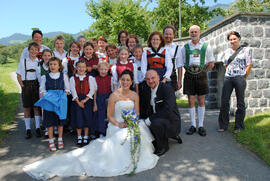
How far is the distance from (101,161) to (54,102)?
1.64 m

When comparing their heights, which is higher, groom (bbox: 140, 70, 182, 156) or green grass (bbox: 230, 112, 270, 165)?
groom (bbox: 140, 70, 182, 156)

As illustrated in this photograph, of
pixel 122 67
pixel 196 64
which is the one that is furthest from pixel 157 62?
pixel 196 64

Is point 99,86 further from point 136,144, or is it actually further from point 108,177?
point 108,177

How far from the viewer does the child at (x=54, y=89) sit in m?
4.50

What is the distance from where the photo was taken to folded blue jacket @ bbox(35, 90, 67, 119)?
4414 millimetres

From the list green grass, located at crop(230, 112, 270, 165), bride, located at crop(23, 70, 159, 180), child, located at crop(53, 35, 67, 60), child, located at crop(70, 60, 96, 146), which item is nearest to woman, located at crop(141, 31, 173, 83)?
bride, located at crop(23, 70, 159, 180)

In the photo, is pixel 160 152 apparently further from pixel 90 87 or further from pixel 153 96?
pixel 90 87

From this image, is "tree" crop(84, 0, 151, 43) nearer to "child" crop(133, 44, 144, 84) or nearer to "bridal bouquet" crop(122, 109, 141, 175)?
"child" crop(133, 44, 144, 84)

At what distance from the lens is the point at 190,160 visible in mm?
3775

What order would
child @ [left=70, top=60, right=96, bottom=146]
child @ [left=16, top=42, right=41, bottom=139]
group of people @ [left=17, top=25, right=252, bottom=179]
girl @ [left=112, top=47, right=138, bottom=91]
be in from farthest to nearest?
child @ [left=16, top=42, right=41, bottom=139] → girl @ [left=112, top=47, right=138, bottom=91] → child @ [left=70, top=60, right=96, bottom=146] → group of people @ [left=17, top=25, right=252, bottom=179]

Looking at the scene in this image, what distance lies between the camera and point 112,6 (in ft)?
88.2

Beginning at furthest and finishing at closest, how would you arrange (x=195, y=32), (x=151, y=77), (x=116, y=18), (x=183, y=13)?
(x=183, y=13) → (x=116, y=18) → (x=195, y=32) → (x=151, y=77)

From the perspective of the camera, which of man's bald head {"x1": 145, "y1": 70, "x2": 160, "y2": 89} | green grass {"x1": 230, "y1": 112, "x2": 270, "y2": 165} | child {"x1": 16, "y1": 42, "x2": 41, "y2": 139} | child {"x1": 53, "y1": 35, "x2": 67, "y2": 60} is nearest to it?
green grass {"x1": 230, "y1": 112, "x2": 270, "y2": 165}

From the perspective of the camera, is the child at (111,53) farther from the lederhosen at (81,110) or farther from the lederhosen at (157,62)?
the lederhosen at (157,62)
